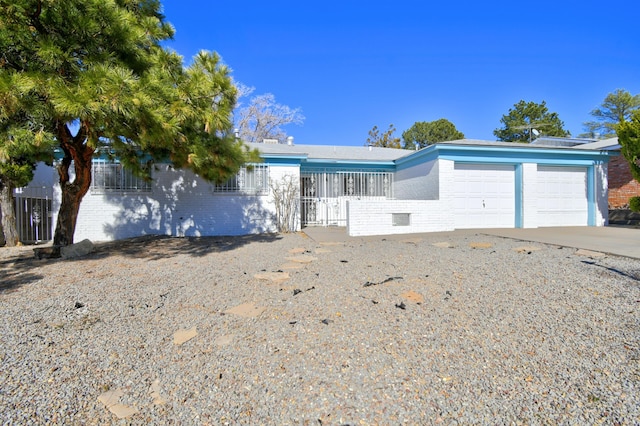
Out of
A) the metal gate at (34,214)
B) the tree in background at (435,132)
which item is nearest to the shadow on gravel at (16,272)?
the metal gate at (34,214)

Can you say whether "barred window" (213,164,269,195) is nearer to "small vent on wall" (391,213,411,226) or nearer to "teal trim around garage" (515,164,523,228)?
"small vent on wall" (391,213,411,226)

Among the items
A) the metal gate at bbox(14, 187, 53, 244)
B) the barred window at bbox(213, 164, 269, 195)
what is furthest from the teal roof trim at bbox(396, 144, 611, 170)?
the metal gate at bbox(14, 187, 53, 244)

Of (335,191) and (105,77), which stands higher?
(105,77)

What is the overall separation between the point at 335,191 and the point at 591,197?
30.8 feet

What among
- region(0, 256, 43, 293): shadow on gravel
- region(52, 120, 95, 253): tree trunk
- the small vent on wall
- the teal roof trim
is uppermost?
the teal roof trim

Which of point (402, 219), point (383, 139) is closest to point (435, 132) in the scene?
point (383, 139)

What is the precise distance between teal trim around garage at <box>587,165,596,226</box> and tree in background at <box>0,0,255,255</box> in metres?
12.9

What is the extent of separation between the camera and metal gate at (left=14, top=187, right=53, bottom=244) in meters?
9.95

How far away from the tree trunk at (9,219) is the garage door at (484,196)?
13072mm

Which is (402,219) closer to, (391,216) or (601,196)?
(391,216)

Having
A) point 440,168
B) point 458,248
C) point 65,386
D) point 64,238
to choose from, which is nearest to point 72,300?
point 65,386

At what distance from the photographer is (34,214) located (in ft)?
33.1

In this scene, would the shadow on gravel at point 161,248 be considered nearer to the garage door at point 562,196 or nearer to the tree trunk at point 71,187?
the tree trunk at point 71,187

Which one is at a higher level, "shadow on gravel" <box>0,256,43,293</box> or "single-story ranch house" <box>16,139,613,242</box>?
"single-story ranch house" <box>16,139,613,242</box>
